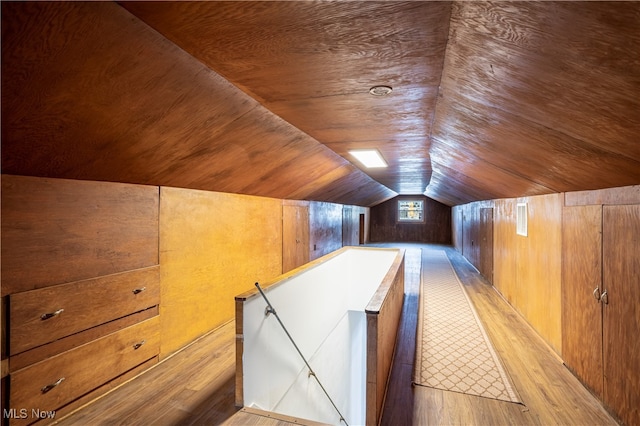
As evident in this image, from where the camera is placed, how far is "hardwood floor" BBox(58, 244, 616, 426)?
6.48 ft

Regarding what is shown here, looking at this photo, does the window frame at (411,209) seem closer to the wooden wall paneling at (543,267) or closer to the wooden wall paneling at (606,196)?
the wooden wall paneling at (543,267)

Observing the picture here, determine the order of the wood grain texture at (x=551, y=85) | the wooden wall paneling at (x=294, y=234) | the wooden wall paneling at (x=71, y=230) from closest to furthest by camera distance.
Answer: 1. the wood grain texture at (x=551, y=85)
2. the wooden wall paneling at (x=71, y=230)
3. the wooden wall paneling at (x=294, y=234)

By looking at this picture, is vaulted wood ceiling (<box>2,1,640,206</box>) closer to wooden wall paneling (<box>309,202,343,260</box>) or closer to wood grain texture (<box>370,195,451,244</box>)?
wooden wall paneling (<box>309,202,343,260</box>)

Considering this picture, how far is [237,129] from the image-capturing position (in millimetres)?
2350

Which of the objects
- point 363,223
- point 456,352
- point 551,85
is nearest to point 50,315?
point 551,85

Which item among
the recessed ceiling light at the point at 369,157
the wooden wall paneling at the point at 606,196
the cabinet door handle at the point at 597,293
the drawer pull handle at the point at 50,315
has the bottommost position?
the drawer pull handle at the point at 50,315

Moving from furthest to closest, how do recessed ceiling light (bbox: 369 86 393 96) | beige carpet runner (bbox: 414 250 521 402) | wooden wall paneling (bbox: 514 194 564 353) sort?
wooden wall paneling (bbox: 514 194 564 353)
beige carpet runner (bbox: 414 250 521 402)
recessed ceiling light (bbox: 369 86 393 96)

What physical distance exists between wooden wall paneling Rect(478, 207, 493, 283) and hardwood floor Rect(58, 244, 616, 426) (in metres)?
3.00

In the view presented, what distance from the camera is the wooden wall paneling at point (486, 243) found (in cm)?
582

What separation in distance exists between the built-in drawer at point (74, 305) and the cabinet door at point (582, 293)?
3.55 metres

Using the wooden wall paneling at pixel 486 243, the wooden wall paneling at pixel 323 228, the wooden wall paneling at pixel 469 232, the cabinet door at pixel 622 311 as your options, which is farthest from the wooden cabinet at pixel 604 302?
the wooden wall paneling at pixel 469 232

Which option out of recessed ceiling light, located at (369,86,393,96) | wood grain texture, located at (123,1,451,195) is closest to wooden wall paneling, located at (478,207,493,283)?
wood grain texture, located at (123,1,451,195)

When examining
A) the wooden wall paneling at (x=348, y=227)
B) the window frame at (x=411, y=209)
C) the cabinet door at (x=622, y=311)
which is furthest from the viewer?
the window frame at (x=411, y=209)

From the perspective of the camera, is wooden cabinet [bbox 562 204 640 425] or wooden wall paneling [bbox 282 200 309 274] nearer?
wooden cabinet [bbox 562 204 640 425]
